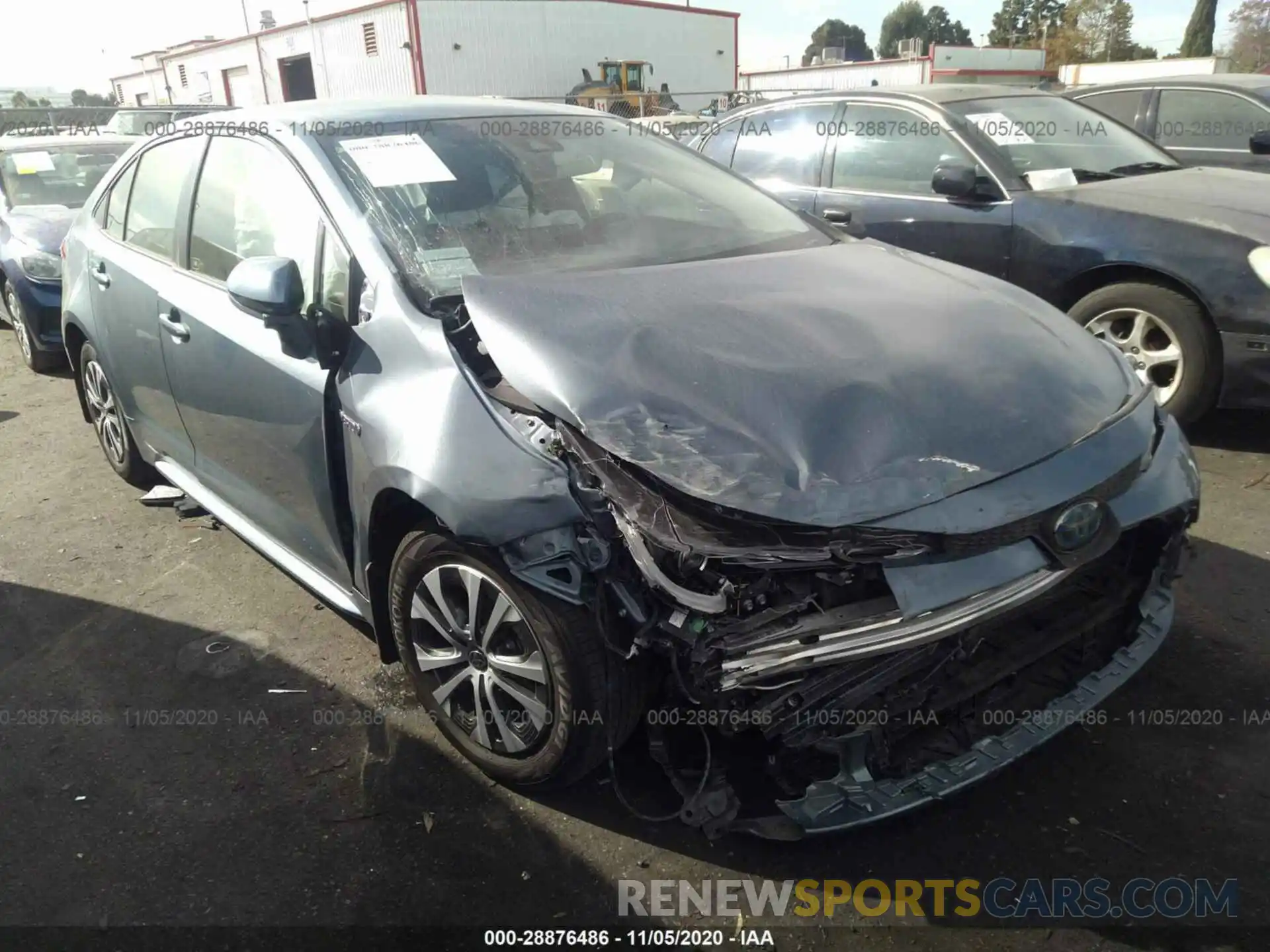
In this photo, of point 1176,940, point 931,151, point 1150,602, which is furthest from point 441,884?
point 931,151

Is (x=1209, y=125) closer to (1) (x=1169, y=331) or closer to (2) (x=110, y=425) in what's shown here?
(1) (x=1169, y=331)

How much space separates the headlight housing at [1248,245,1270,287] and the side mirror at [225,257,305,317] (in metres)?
4.05

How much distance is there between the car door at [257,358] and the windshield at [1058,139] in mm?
3943

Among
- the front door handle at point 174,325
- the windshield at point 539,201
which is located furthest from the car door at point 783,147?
the front door handle at point 174,325

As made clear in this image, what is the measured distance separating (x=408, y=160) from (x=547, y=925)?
2.20m

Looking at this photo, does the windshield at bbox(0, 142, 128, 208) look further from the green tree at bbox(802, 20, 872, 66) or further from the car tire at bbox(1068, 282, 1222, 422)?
the green tree at bbox(802, 20, 872, 66)

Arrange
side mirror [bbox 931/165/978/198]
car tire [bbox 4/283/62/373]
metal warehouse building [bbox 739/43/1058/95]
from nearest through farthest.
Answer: side mirror [bbox 931/165/978/198] < car tire [bbox 4/283/62/373] < metal warehouse building [bbox 739/43/1058/95]

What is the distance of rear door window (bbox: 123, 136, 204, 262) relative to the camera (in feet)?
11.5

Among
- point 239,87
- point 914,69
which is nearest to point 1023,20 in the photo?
point 914,69

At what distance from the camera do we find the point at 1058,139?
5.50 meters

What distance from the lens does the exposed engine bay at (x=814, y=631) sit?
1.95 metres

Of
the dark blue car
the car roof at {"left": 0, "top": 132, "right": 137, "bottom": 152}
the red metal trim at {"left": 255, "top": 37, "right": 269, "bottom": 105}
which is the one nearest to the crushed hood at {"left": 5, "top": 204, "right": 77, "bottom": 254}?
the dark blue car

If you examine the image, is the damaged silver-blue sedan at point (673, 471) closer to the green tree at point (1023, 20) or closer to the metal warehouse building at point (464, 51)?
the metal warehouse building at point (464, 51)

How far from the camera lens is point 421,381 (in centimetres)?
237
